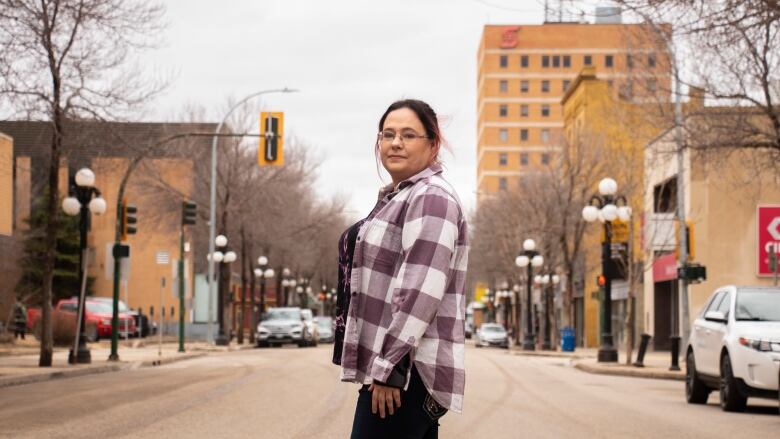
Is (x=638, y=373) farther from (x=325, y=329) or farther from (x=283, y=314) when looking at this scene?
(x=325, y=329)

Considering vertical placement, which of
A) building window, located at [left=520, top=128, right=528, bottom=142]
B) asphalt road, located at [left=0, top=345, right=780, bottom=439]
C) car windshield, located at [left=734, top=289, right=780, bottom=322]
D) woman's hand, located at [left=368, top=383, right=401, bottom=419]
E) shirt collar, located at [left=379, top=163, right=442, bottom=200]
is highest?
building window, located at [left=520, top=128, right=528, bottom=142]

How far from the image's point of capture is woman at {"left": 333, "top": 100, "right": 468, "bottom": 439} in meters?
4.30

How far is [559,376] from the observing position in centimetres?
2661

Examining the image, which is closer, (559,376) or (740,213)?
(559,376)

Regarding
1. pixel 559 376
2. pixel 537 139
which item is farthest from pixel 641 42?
pixel 537 139

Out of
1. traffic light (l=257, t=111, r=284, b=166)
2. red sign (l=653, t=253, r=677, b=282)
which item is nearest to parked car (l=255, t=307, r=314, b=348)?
red sign (l=653, t=253, r=677, b=282)

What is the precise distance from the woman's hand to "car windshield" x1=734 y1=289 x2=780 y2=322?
1302cm

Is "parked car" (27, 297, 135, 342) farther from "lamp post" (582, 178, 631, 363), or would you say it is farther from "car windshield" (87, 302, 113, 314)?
"lamp post" (582, 178, 631, 363)

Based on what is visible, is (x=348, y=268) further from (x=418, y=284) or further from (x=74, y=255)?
(x=74, y=255)

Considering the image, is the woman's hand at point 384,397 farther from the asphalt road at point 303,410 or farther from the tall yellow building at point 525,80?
the tall yellow building at point 525,80

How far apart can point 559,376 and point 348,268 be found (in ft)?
73.9

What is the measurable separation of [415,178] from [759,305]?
13040 mm

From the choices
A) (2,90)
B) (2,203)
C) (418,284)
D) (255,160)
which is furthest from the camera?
(255,160)

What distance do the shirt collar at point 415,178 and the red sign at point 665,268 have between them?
1735 inches
